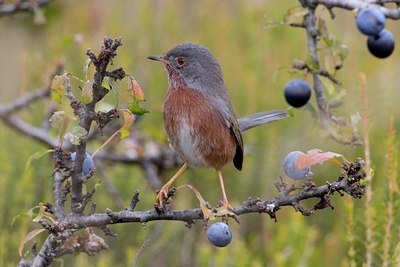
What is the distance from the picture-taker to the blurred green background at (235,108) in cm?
424

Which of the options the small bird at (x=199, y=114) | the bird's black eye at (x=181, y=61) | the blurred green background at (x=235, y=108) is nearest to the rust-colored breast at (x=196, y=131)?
the small bird at (x=199, y=114)

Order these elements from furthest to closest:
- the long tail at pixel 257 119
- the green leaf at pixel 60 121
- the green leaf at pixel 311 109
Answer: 1. the long tail at pixel 257 119
2. the green leaf at pixel 311 109
3. the green leaf at pixel 60 121

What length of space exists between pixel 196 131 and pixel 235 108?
91.2 inches

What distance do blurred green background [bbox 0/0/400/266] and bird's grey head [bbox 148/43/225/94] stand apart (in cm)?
57

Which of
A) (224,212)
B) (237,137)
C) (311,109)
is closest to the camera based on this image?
(224,212)

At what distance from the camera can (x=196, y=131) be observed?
3.48 meters

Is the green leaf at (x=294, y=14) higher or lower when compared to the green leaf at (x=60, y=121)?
lower

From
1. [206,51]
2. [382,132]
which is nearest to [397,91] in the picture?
[382,132]

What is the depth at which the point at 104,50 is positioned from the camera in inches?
81.7

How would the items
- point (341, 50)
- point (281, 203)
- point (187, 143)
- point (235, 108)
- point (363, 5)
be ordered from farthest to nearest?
point (235, 108) → point (187, 143) → point (341, 50) → point (363, 5) → point (281, 203)

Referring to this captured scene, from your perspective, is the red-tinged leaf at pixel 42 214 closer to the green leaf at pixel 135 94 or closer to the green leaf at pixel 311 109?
the green leaf at pixel 135 94

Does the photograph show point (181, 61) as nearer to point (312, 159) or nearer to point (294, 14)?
point (294, 14)

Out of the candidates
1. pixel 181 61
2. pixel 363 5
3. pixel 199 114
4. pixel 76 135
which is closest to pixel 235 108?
pixel 181 61

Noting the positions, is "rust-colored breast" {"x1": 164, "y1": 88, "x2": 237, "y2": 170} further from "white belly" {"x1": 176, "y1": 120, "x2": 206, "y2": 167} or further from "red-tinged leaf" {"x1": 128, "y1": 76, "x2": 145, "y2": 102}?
"red-tinged leaf" {"x1": 128, "y1": 76, "x2": 145, "y2": 102}
